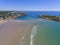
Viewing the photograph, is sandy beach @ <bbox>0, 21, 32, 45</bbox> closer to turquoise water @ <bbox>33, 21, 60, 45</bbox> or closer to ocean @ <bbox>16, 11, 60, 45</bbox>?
ocean @ <bbox>16, 11, 60, 45</bbox>

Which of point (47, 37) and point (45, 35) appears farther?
point (45, 35)

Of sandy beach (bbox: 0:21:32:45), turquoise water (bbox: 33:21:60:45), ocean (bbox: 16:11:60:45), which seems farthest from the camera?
ocean (bbox: 16:11:60:45)

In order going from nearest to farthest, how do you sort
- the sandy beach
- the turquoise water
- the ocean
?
the sandy beach, the turquoise water, the ocean

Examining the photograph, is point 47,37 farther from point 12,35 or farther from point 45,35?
point 12,35

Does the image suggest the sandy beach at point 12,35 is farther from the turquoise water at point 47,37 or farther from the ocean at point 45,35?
the turquoise water at point 47,37

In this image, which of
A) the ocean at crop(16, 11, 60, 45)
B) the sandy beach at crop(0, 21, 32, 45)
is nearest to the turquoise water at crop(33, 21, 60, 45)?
the ocean at crop(16, 11, 60, 45)

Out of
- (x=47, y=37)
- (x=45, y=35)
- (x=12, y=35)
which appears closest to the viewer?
(x=47, y=37)

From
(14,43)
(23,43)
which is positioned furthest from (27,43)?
(14,43)

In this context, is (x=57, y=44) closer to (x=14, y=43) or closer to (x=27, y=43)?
(x=27, y=43)

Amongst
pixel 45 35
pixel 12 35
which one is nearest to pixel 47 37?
pixel 45 35

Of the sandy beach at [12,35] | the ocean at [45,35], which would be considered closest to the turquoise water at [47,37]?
the ocean at [45,35]

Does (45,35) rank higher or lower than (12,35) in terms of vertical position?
lower
